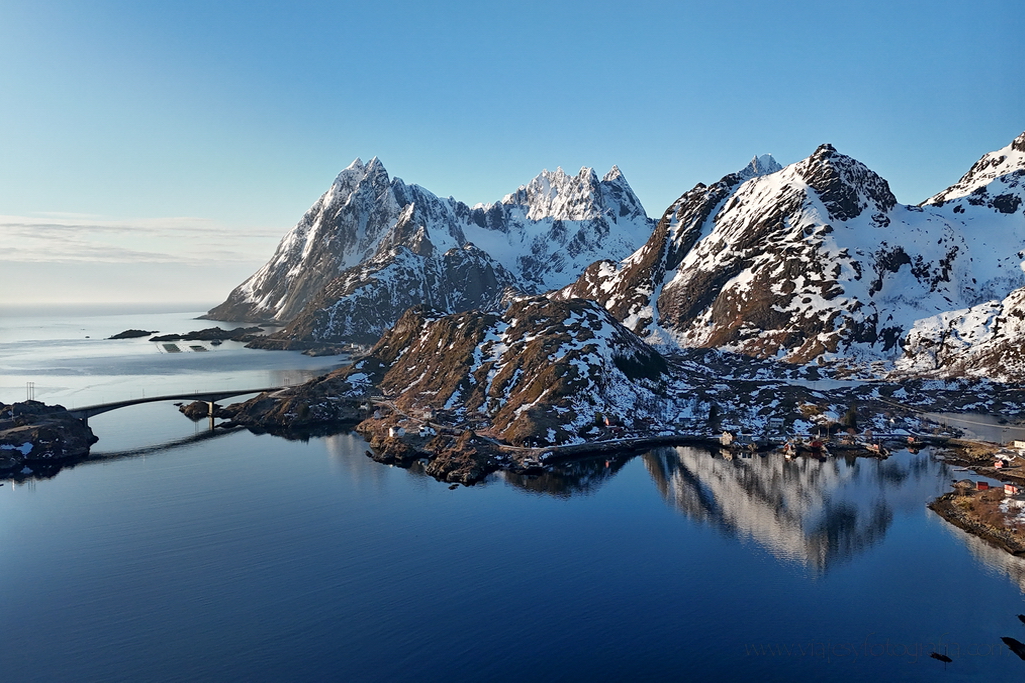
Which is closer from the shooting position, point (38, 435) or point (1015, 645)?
point (1015, 645)

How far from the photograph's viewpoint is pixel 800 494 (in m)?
129

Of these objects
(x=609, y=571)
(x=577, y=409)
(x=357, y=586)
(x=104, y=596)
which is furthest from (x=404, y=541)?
(x=577, y=409)

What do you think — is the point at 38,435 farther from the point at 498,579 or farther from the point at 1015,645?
the point at 1015,645

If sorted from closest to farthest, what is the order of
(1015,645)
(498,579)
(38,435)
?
(1015,645), (498,579), (38,435)

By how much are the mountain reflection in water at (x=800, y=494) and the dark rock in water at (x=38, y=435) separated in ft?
434

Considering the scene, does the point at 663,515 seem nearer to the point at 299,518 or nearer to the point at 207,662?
the point at 299,518

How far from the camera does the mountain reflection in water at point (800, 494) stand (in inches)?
4176

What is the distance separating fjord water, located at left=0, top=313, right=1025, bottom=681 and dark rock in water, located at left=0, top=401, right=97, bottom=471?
14981mm

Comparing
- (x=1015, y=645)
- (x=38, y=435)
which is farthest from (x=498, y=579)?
(x=38, y=435)

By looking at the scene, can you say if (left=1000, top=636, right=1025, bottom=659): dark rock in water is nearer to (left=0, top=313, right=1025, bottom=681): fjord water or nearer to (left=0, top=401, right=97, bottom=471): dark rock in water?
(left=0, top=313, right=1025, bottom=681): fjord water

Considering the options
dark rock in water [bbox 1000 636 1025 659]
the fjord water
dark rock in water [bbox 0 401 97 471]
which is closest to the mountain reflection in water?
the fjord water

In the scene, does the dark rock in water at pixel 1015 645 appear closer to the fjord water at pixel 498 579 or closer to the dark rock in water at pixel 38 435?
the fjord water at pixel 498 579

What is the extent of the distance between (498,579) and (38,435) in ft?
421

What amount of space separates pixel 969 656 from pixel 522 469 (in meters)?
85.2
